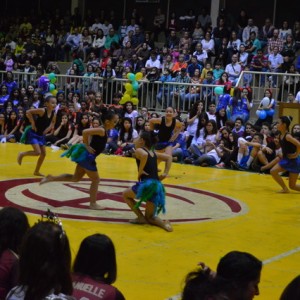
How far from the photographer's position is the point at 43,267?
3365 millimetres

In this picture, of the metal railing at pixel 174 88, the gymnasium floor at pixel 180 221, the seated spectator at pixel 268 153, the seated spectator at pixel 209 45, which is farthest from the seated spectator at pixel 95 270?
the seated spectator at pixel 209 45

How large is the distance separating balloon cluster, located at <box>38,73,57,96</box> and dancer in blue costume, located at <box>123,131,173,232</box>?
38.8 ft

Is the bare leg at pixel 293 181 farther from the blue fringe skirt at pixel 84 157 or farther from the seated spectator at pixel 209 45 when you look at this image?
the seated spectator at pixel 209 45

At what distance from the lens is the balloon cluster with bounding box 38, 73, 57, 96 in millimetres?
20188

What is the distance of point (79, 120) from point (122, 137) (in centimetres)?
141

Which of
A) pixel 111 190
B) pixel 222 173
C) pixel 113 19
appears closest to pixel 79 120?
pixel 222 173

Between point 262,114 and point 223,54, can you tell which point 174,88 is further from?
point 262,114

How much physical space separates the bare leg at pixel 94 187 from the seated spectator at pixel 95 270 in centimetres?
578

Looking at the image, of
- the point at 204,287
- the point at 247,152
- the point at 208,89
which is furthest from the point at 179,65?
the point at 204,287

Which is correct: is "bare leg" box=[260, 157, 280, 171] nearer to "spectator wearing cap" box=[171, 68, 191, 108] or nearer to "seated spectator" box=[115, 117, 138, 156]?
"seated spectator" box=[115, 117, 138, 156]

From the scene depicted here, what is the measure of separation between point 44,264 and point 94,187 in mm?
6305

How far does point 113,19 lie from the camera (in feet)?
82.7

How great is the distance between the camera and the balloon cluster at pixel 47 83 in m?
20.2

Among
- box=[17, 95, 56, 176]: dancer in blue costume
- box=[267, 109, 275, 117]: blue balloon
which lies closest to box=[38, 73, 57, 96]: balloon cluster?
box=[267, 109, 275, 117]: blue balloon
